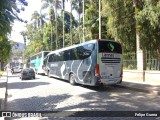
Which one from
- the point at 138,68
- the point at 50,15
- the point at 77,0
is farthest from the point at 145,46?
the point at 50,15

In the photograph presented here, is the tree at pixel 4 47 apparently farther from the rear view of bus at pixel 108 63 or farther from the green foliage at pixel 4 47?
the rear view of bus at pixel 108 63

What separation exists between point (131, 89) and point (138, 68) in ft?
15.4

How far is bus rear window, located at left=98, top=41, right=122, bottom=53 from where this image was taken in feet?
46.1

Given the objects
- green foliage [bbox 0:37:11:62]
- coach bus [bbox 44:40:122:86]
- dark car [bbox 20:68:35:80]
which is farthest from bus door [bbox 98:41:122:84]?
dark car [bbox 20:68:35:80]

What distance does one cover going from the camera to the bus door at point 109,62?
14000 mm

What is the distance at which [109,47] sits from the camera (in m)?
14.4

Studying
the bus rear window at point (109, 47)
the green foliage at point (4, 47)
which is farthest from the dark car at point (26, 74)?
the bus rear window at point (109, 47)

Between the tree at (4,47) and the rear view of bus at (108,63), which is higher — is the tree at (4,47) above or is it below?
above

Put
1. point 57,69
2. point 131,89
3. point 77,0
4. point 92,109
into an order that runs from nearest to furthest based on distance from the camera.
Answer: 1. point 92,109
2. point 131,89
3. point 57,69
4. point 77,0

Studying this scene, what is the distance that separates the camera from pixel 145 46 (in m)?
18.6

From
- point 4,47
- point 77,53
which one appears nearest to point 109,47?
point 77,53

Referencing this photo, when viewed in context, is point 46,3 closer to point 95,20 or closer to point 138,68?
point 95,20

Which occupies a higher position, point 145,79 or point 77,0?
point 77,0

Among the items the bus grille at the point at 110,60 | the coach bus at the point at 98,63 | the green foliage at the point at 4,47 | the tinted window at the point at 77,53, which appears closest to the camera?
the coach bus at the point at 98,63
